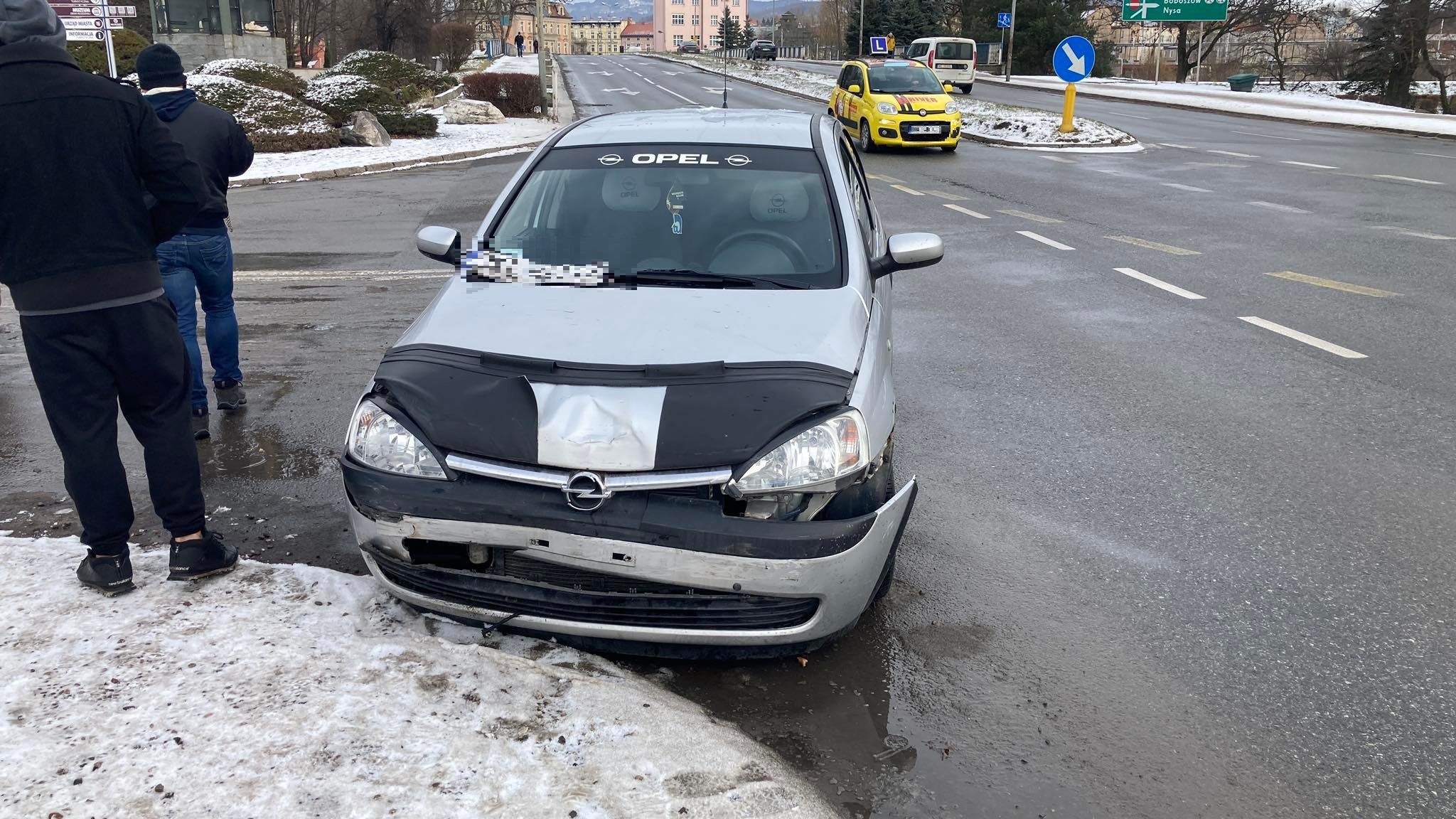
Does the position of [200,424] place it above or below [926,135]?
Result: below

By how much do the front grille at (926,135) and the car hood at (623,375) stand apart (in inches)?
685

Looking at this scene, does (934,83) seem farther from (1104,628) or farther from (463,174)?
(1104,628)

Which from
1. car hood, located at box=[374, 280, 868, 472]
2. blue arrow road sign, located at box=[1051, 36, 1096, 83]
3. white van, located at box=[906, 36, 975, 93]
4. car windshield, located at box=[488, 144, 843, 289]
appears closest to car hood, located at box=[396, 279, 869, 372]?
car hood, located at box=[374, 280, 868, 472]

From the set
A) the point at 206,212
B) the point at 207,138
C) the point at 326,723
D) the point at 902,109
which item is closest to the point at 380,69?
the point at 902,109

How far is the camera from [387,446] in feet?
10.8

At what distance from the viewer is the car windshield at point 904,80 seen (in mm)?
20875

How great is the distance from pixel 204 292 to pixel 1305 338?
7067 mm

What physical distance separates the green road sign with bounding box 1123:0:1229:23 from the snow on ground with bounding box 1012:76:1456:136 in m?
2.80

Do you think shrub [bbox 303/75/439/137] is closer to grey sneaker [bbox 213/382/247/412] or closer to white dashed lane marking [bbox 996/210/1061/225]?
white dashed lane marking [bbox 996/210/1061/225]

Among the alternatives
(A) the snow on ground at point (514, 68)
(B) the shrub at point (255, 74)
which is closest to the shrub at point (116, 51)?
(B) the shrub at point (255, 74)

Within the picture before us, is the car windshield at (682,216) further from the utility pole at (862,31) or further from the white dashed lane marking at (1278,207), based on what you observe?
the utility pole at (862,31)

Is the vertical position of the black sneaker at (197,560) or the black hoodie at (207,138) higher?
the black hoodie at (207,138)

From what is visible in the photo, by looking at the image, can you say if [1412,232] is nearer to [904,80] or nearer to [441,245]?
[904,80]

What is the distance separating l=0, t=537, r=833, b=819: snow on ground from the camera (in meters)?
2.63
